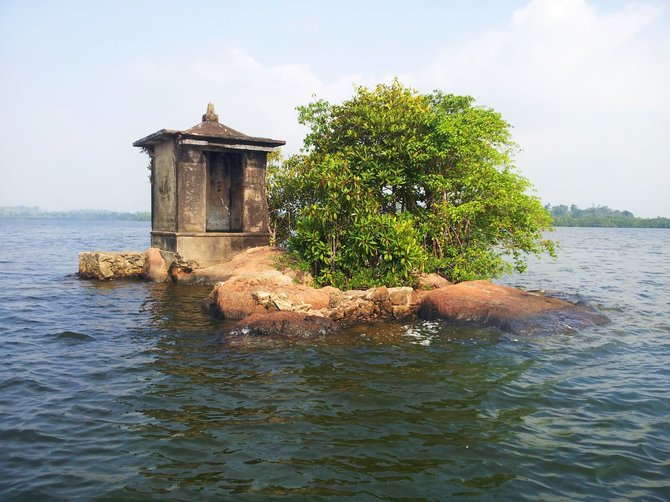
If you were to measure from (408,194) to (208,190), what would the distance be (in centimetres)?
821

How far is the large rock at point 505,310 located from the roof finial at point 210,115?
34.2 feet

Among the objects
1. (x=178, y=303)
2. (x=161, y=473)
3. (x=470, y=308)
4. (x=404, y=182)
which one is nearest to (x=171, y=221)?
(x=178, y=303)

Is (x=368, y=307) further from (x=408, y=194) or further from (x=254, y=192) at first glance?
(x=254, y=192)

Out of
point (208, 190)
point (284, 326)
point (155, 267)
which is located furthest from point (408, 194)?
point (155, 267)

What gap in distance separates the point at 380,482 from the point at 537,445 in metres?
2.16

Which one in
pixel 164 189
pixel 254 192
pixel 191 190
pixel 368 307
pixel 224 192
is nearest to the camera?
pixel 368 307

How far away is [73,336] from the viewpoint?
34.4 feet

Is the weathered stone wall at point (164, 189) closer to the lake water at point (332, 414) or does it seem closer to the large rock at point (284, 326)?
the lake water at point (332, 414)

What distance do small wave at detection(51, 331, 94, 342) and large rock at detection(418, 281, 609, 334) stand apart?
25.6ft

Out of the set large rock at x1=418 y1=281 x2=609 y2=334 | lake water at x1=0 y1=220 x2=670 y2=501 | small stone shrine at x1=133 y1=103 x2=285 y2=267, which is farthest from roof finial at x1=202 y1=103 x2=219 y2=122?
large rock at x1=418 y1=281 x2=609 y2=334

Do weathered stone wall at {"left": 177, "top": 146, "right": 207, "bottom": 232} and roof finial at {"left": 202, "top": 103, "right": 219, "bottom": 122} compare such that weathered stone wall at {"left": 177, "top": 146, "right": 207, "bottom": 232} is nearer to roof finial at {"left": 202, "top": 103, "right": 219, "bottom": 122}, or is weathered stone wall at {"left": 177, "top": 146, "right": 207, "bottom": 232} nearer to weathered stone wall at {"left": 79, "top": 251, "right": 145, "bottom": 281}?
roof finial at {"left": 202, "top": 103, "right": 219, "bottom": 122}

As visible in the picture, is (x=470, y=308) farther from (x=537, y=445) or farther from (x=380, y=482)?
(x=380, y=482)

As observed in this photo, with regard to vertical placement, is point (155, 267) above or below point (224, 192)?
below

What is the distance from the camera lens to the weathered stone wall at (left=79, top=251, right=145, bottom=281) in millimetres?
18672
